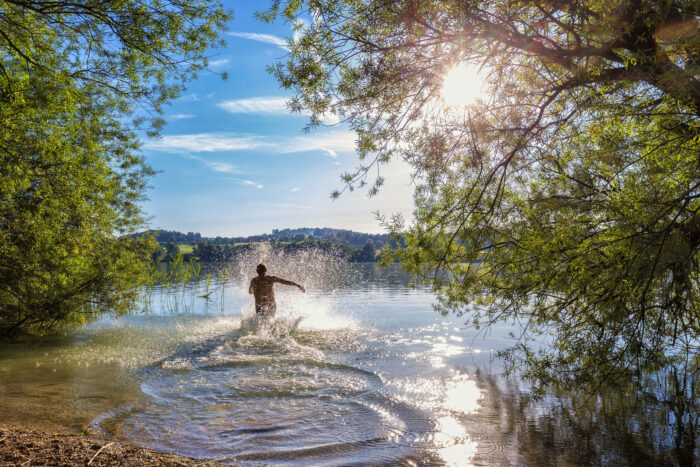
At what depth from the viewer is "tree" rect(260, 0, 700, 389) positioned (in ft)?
19.3

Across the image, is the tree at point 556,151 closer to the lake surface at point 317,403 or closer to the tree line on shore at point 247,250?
the lake surface at point 317,403

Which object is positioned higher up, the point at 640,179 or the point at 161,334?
the point at 640,179

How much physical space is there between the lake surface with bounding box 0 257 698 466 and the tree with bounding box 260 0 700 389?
106 centimetres

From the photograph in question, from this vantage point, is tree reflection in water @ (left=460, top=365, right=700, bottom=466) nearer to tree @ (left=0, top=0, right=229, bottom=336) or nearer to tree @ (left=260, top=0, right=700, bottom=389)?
tree @ (left=260, top=0, right=700, bottom=389)

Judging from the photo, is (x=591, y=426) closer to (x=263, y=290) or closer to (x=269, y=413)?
(x=269, y=413)

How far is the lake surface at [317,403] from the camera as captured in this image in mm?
6387

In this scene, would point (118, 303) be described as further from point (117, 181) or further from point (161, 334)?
point (117, 181)

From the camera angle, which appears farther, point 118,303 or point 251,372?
point 118,303

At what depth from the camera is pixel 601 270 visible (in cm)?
707

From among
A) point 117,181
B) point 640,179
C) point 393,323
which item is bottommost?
point 393,323

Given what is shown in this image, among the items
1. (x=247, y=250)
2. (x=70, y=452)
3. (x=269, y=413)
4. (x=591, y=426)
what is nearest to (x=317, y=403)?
(x=269, y=413)

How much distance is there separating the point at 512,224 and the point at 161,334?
13383 millimetres

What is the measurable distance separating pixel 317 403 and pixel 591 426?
495 cm

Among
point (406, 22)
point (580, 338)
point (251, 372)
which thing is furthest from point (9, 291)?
point (580, 338)
